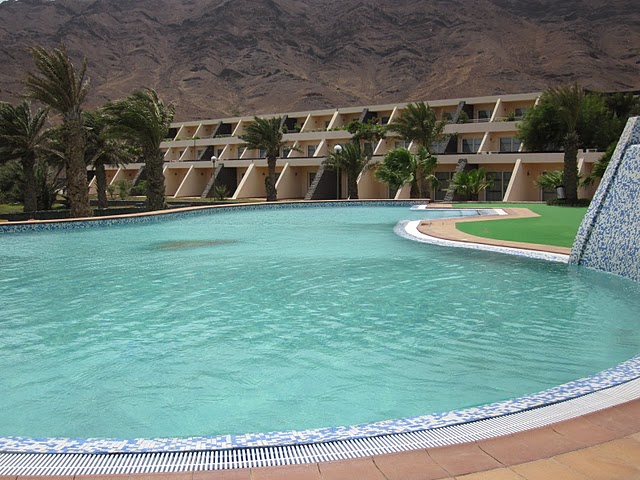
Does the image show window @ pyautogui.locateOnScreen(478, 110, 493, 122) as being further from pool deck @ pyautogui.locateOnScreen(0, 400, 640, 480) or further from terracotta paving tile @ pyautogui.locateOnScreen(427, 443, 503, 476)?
terracotta paving tile @ pyautogui.locateOnScreen(427, 443, 503, 476)

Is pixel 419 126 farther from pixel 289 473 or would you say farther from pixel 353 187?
pixel 289 473

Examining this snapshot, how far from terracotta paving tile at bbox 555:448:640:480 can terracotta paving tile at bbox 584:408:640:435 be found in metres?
0.35

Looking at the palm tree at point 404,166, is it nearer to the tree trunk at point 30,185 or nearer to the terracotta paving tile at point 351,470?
the tree trunk at point 30,185

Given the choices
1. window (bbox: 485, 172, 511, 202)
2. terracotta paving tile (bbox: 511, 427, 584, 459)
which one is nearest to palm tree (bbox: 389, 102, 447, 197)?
window (bbox: 485, 172, 511, 202)

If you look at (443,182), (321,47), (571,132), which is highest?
(321,47)

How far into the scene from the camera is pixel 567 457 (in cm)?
291

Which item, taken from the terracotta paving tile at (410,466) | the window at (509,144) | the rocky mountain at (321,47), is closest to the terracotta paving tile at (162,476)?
the terracotta paving tile at (410,466)

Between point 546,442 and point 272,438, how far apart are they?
148 cm

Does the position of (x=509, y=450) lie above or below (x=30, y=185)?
below

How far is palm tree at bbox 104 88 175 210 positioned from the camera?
2489 centimetres

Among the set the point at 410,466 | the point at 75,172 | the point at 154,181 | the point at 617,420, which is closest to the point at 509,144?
the point at 154,181

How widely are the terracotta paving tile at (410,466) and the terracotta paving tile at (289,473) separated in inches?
11.8

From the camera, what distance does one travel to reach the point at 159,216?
21.6 meters

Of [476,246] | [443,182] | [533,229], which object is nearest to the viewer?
[476,246]
